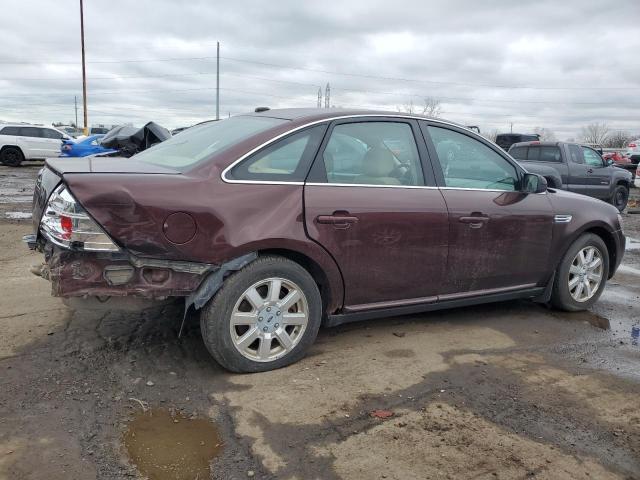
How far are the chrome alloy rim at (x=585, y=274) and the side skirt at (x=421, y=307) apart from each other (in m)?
0.39

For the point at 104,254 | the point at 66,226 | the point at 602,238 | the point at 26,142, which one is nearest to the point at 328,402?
the point at 104,254

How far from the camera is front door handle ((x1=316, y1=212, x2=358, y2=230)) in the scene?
3.52 metres

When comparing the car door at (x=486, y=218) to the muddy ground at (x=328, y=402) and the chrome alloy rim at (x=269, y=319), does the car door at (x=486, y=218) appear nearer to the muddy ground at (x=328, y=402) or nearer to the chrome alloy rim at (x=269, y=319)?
the muddy ground at (x=328, y=402)

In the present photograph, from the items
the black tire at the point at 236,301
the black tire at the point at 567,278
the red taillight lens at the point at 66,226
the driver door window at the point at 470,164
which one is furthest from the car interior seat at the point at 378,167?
the black tire at the point at 567,278

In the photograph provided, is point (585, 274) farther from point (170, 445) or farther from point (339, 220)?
point (170, 445)

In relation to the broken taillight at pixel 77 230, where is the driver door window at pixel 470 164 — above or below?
above

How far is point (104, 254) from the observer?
3.05 meters

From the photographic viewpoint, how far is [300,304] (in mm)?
3551

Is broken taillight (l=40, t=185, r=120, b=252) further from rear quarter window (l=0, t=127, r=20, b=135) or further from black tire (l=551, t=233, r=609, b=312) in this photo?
rear quarter window (l=0, t=127, r=20, b=135)

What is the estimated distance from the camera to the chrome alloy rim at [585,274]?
495 cm

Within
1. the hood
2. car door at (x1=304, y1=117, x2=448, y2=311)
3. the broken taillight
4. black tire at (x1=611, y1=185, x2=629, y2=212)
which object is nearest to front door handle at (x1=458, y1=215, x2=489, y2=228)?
car door at (x1=304, y1=117, x2=448, y2=311)

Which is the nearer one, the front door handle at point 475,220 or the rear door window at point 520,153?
the front door handle at point 475,220

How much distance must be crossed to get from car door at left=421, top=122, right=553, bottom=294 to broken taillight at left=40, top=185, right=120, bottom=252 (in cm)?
238

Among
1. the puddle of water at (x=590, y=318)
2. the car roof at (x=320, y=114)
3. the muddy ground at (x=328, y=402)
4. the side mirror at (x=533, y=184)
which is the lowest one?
the muddy ground at (x=328, y=402)
